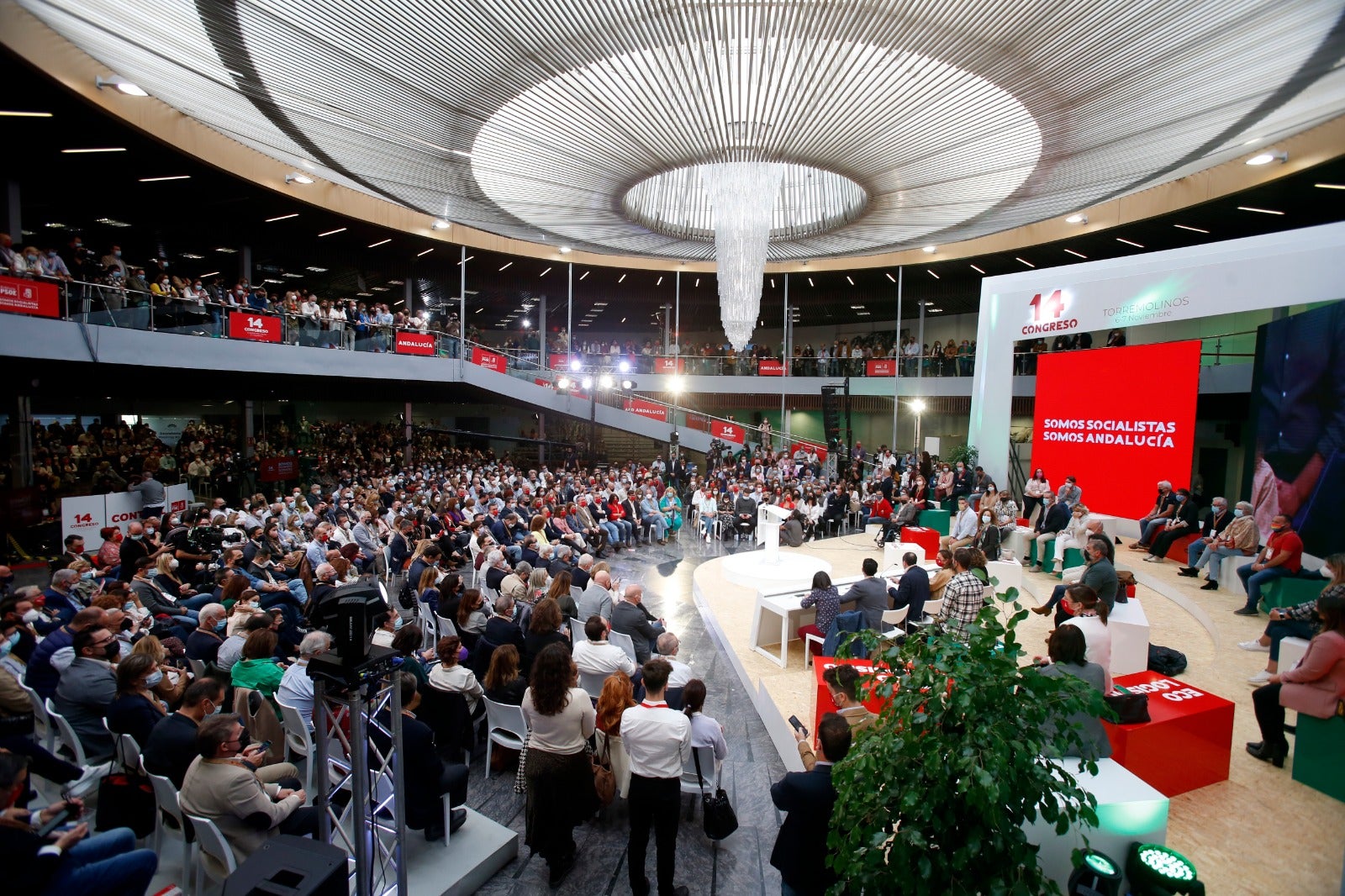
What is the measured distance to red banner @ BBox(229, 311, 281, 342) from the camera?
487 inches

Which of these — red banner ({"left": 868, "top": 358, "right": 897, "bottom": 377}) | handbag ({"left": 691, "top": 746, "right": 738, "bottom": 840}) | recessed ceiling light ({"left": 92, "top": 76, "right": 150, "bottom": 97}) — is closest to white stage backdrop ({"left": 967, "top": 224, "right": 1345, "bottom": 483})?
red banner ({"left": 868, "top": 358, "right": 897, "bottom": 377})

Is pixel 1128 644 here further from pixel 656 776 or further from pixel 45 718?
pixel 45 718

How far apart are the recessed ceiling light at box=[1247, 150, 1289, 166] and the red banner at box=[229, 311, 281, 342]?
17814 millimetres

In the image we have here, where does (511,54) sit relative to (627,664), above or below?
above

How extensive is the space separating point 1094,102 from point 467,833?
7.89 m

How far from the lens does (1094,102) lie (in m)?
5.84

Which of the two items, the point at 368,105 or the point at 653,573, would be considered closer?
the point at 368,105

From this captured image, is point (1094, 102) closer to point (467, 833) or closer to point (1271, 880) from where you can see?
point (1271, 880)

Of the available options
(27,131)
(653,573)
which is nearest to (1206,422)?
(653,573)

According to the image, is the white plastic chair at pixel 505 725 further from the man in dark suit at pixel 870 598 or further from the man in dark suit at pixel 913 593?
the man in dark suit at pixel 913 593

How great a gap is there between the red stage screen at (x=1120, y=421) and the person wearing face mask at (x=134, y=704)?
12.8 meters

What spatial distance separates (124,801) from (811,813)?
3577mm

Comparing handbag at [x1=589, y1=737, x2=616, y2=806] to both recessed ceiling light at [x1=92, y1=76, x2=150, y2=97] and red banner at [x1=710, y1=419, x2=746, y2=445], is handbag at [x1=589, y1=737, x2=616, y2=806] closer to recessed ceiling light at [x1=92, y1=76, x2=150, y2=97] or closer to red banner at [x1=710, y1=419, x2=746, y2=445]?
recessed ceiling light at [x1=92, y1=76, x2=150, y2=97]

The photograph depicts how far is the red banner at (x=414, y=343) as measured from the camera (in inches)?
620
